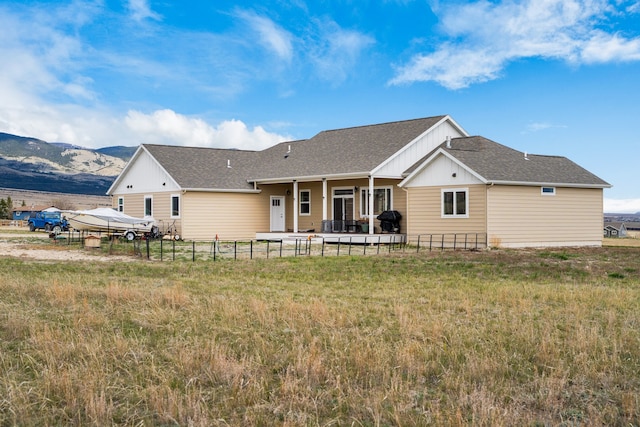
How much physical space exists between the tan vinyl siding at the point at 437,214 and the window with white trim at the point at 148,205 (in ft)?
49.8

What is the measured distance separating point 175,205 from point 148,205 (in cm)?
315

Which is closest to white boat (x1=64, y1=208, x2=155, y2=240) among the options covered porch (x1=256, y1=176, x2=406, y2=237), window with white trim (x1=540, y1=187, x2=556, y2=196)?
covered porch (x1=256, y1=176, x2=406, y2=237)

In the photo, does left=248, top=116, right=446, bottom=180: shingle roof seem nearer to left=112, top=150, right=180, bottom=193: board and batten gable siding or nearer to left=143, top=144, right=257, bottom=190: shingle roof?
left=143, top=144, right=257, bottom=190: shingle roof

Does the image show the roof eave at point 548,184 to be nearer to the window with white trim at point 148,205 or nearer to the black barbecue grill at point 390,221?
the black barbecue grill at point 390,221

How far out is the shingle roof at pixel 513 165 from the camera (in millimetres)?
26188

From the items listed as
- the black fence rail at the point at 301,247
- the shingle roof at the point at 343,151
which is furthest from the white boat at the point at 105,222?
the shingle roof at the point at 343,151

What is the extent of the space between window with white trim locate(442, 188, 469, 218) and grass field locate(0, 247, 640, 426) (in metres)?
12.9

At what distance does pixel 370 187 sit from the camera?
94.2 feet

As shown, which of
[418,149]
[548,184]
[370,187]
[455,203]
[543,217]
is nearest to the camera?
[455,203]

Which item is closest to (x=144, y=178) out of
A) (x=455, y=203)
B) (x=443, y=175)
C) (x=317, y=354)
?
(x=443, y=175)

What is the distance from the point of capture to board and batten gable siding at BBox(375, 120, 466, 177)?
29.5 metres

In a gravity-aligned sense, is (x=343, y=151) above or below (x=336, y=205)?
above

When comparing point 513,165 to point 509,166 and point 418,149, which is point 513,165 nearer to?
point 509,166

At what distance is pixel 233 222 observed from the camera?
111 ft
